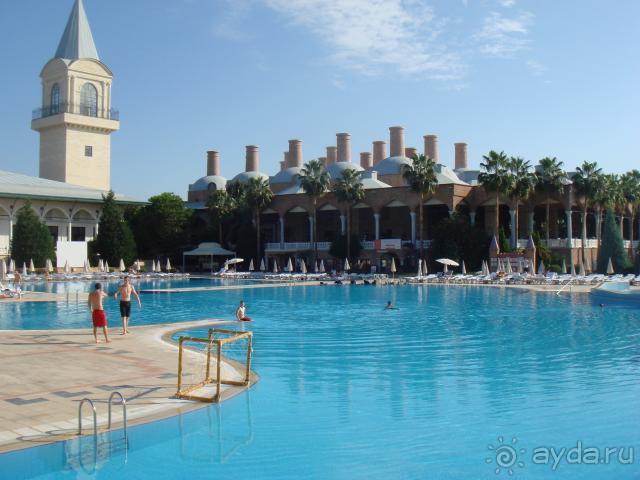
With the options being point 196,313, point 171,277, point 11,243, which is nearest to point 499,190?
point 171,277

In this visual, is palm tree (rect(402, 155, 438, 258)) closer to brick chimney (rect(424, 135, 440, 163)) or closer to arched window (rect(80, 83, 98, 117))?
brick chimney (rect(424, 135, 440, 163))

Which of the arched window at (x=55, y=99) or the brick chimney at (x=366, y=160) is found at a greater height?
the arched window at (x=55, y=99)

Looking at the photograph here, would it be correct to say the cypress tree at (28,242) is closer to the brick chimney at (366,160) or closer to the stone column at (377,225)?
the stone column at (377,225)

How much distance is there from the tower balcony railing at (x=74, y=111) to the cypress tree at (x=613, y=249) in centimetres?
5247

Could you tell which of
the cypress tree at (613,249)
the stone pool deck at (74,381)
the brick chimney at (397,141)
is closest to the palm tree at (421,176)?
the cypress tree at (613,249)

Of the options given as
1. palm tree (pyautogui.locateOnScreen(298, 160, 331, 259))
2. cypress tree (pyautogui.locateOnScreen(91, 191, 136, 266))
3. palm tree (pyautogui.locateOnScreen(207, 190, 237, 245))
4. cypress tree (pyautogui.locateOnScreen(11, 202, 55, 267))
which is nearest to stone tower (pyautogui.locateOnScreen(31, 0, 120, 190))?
cypress tree (pyautogui.locateOnScreen(91, 191, 136, 266))

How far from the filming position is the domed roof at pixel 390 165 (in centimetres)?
7719

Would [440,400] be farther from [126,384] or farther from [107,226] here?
[107,226]

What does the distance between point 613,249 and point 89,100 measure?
55156mm

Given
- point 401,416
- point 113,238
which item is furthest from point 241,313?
point 113,238

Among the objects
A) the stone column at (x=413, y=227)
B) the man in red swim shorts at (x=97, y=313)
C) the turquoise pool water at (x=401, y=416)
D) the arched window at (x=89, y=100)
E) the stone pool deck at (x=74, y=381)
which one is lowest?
the turquoise pool water at (x=401, y=416)

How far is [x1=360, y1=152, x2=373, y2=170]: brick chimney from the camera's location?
86519 millimetres

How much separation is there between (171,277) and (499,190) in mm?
28618

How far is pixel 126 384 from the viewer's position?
1092cm
